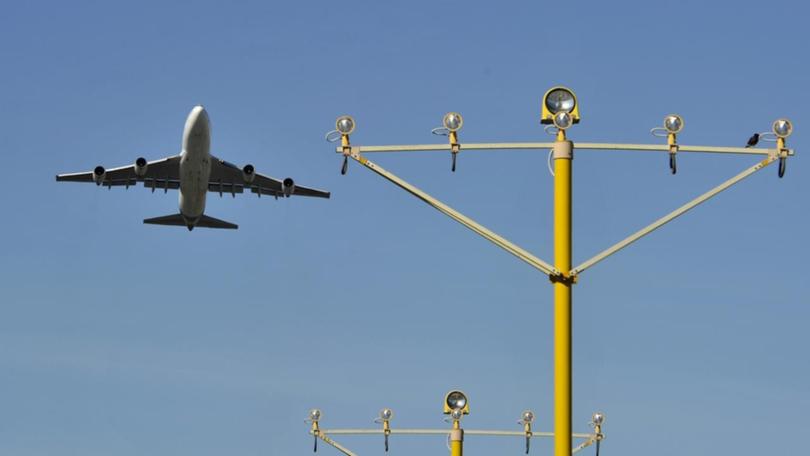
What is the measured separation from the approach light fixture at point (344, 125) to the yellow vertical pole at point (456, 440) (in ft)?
37.6

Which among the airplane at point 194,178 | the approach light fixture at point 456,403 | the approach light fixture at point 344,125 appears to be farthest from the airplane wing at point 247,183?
the approach light fixture at point 344,125

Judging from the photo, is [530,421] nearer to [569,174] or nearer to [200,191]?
[569,174]

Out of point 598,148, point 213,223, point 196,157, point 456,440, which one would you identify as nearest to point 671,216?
point 598,148

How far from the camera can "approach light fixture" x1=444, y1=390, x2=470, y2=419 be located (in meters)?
29.6

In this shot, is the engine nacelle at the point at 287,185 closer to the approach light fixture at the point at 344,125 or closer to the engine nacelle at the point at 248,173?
the engine nacelle at the point at 248,173

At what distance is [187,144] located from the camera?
225ft

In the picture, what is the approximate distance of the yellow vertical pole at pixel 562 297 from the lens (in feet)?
51.9

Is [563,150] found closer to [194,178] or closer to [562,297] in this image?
[562,297]

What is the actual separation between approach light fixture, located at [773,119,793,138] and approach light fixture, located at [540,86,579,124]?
3.23 m

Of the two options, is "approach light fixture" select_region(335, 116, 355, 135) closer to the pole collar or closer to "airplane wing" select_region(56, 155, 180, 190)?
the pole collar

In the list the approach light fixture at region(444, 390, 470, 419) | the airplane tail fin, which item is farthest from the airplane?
the approach light fixture at region(444, 390, 470, 419)

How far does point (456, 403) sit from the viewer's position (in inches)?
1168

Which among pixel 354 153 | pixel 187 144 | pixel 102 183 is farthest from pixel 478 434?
pixel 102 183

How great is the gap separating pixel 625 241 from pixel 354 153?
4.11 meters
